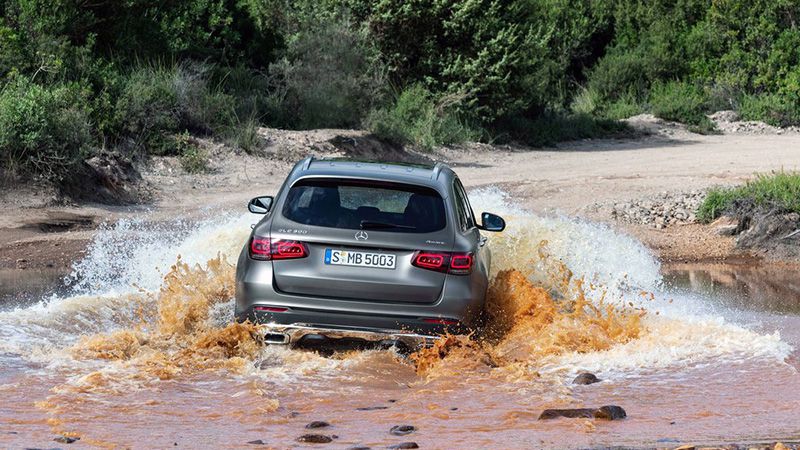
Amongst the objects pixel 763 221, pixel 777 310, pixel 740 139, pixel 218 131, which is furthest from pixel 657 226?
pixel 740 139

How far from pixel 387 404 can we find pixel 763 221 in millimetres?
10209

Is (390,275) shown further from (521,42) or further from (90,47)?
(521,42)

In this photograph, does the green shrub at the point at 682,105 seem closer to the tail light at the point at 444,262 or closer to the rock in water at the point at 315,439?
the tail light at the point at 444,262

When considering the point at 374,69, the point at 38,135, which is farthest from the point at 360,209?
the point at 374,69

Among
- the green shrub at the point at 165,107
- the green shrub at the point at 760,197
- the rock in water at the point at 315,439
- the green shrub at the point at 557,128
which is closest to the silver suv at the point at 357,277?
the rock in water at the point at 315,439

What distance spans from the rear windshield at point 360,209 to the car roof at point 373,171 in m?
0.06

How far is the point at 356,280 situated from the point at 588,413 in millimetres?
1860

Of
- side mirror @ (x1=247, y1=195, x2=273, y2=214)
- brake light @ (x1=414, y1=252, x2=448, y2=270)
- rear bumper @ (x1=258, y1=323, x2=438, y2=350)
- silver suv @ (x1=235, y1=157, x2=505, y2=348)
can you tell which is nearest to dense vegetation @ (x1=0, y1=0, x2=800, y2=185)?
side mirror @ (x1=247, y1=195, x2=273, y2=214)

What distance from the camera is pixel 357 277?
28.0ft

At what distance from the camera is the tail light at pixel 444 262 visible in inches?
339

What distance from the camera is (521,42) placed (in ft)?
104

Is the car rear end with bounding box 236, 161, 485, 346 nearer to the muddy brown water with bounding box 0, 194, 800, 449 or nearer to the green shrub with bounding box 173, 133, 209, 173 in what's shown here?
the muddy brown water with bounding box 0, 194, 800, 449

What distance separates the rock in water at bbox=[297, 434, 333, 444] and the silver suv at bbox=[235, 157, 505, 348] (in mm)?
1663

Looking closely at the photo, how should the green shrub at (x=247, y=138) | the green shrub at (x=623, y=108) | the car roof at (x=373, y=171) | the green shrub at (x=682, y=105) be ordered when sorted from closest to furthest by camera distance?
the car roof at (x=373, y=171)
the green shrub at (x=247, y=138)
the green shrub at (x=682, y=105)
the green shrub at (x=623, y=108)
